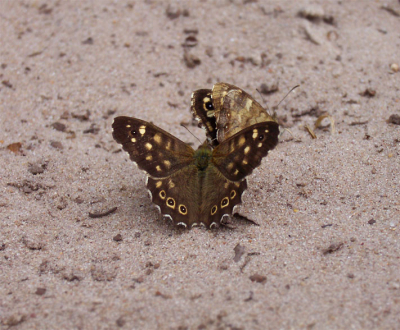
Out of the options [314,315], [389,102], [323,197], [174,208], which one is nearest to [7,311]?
[174,208]

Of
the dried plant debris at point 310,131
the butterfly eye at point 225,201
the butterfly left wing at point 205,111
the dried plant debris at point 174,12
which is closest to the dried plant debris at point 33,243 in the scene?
the butterfly eye at point 225,201

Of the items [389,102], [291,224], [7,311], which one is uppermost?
[389,102]

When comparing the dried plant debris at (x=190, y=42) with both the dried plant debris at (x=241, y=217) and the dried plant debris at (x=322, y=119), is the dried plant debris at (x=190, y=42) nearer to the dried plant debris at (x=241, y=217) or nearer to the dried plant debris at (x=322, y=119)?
the dried plant debris at (x=322, y=119)

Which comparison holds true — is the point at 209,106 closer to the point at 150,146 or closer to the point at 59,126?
the point at 150,146

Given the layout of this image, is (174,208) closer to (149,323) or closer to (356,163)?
(149,323)

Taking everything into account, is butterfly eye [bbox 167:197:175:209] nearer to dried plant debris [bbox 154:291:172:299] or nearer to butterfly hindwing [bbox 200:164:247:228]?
butterfly hindwing [bbox 200:164:247:228]

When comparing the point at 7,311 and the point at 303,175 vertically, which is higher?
the point at 303,175

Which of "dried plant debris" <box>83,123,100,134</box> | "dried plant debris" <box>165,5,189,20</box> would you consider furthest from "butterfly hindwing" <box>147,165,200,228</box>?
"dried plant debris" <box>165,5,189,20</box>

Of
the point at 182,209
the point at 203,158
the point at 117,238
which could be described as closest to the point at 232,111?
the point at 203,158
